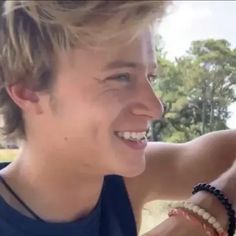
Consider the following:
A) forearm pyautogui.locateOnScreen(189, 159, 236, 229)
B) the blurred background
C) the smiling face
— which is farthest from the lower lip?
the blurred background

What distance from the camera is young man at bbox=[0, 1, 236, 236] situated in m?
0.71

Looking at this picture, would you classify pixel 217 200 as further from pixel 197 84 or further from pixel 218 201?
pixel 197 84

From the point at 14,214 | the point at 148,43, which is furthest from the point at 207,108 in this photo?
the point at 14,214

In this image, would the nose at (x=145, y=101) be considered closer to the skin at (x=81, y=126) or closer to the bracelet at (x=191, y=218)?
the skin at (x=81, y=126)

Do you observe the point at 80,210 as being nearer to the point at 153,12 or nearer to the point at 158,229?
the point at 158,229

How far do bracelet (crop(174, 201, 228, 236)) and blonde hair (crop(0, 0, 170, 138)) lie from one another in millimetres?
242

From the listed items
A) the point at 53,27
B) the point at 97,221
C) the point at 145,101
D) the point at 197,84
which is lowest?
the point at 97,221

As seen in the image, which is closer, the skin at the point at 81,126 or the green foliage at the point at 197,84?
A: the skin at the point at 81,126

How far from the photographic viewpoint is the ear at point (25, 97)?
77cm

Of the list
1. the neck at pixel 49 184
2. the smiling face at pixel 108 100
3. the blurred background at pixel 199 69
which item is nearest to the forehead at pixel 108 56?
the smiling face at pixel 108 100

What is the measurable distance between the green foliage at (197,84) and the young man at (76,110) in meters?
0.20

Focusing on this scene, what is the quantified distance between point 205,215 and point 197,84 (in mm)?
318

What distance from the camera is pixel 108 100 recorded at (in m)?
0.76

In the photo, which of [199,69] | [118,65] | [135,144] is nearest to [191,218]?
[135,144]
